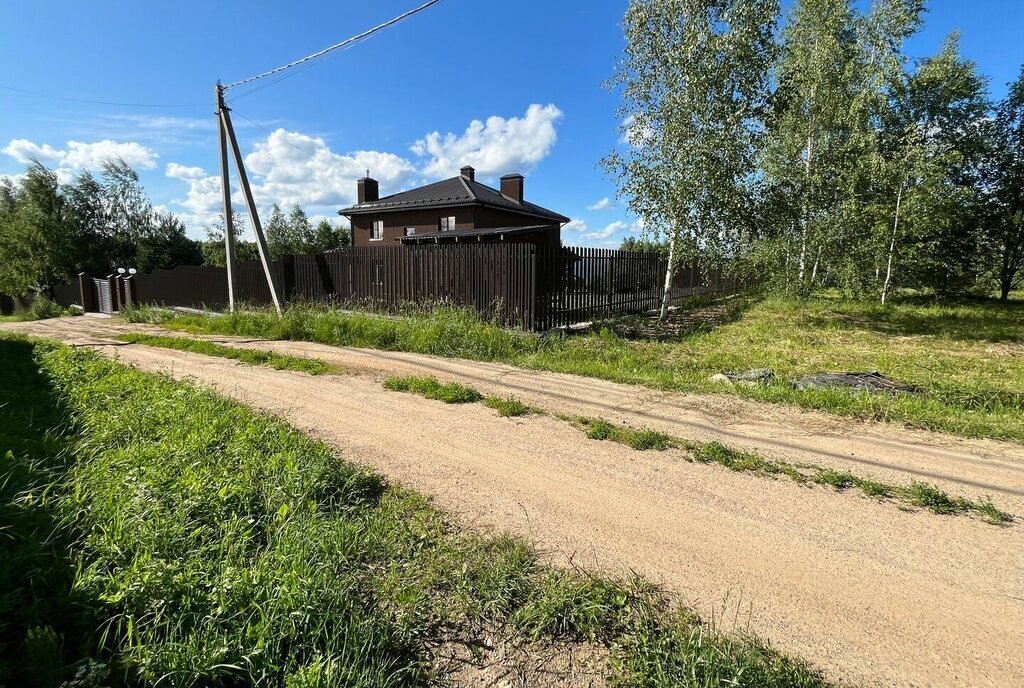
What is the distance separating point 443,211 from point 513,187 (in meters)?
6.35

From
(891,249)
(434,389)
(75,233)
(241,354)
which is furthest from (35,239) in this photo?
(891,249)

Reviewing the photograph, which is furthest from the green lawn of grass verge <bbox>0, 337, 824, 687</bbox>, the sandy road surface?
grass verge <bbox>0, 337, 824, 687</bbox>

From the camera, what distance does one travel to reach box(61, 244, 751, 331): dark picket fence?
35.8ft

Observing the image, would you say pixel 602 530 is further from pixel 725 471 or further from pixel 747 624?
pixel 725 471

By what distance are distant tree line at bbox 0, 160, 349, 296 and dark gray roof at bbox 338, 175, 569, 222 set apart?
6.77 meters

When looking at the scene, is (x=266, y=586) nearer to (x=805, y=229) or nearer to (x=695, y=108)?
(x=695, y=108)

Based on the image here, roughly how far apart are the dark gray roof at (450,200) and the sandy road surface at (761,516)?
21.9 m

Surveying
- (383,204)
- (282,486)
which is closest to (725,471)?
(282,486)

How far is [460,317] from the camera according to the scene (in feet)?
33.2

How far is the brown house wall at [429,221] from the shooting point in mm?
26172

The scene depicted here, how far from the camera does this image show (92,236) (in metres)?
38.3

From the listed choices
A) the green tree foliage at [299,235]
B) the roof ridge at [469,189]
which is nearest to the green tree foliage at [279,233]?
the green tree foliage at [299,235]

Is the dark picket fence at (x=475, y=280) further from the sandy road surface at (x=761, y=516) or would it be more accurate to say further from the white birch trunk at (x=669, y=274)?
the sandy road surface at (x=761, y=516)

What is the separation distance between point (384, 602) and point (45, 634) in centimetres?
119
